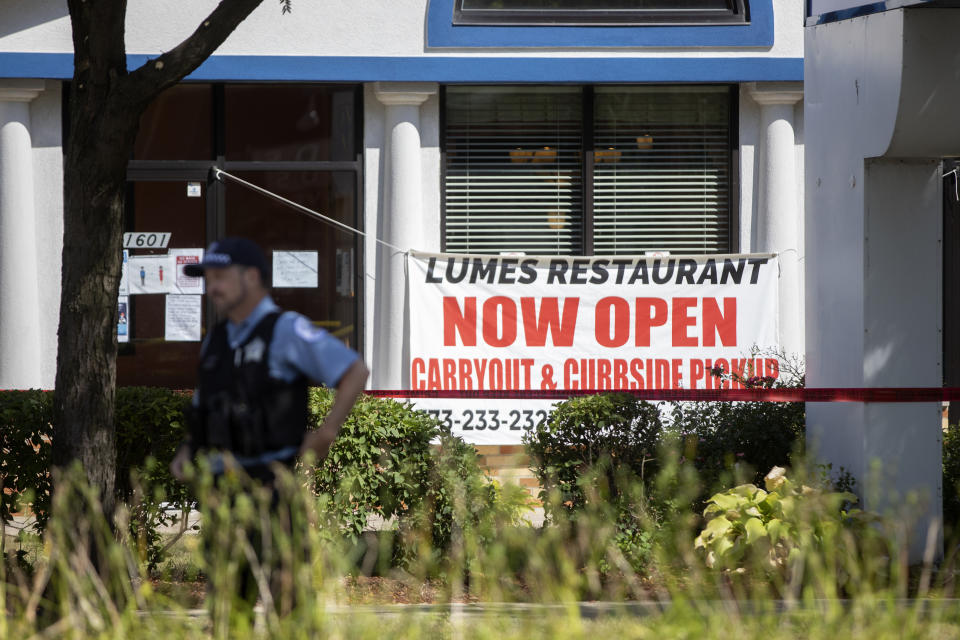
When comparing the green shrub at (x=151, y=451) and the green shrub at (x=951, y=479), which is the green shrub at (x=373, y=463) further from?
the green shrub at (x=951, y=479)

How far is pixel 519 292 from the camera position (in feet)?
33.8

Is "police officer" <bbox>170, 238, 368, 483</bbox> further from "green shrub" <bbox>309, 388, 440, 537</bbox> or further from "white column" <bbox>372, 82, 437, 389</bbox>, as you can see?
"white column" <bbox>372, 82, 437, 389</bbox>

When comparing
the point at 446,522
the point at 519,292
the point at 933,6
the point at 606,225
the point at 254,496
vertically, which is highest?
the point at 933,6

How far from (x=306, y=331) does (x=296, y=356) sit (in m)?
0.10

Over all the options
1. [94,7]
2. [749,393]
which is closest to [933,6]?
[749,393]

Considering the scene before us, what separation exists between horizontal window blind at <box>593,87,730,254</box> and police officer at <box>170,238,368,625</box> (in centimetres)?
675

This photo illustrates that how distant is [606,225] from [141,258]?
14.2 feet

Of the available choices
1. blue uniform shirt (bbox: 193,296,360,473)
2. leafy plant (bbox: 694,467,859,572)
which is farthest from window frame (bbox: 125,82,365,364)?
blue uniform shirt (bbox: 193,296,360,473)

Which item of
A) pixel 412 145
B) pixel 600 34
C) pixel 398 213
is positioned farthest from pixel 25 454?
pixel 600 34

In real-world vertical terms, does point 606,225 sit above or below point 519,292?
above

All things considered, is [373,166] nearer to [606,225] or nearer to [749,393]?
[606,225]

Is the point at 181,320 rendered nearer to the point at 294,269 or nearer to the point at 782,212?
the point at 294,269

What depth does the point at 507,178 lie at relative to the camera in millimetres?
10570

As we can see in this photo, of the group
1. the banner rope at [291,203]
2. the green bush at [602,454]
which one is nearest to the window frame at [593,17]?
the banner rope at [291,203]
